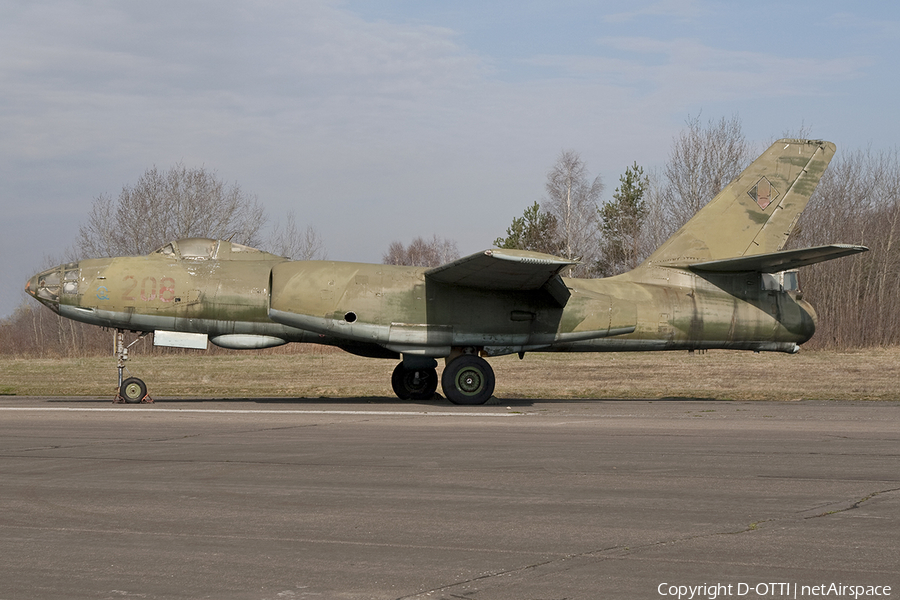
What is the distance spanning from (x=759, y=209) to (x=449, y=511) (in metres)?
14.3

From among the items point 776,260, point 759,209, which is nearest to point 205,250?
point 776,260

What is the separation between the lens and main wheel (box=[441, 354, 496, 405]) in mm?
17178

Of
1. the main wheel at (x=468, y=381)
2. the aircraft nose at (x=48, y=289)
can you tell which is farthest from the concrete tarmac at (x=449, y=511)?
the aircraft nose at (x=48, y=289)

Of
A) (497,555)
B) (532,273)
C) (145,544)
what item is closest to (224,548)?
(145,544)

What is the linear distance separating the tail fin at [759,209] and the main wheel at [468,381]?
4805 millimetres

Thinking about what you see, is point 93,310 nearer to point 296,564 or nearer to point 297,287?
point 297,287

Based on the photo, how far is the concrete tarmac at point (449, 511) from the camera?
4.88 metres

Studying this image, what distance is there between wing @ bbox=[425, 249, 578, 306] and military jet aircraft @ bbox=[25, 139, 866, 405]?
0.06 metres

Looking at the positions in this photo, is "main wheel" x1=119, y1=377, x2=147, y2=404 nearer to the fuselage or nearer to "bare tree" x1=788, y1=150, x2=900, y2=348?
the fuselage

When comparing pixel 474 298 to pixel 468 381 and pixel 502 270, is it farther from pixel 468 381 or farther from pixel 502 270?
pixel 468 381

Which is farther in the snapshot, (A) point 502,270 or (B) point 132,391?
(B) point 132,391

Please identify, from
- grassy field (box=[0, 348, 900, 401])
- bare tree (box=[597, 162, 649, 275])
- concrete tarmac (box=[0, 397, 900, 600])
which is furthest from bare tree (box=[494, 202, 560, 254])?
concrete tarmac (box=[0, 397, 900, 600])

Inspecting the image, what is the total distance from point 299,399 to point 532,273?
6232 mm

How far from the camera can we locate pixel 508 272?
53.3ft
